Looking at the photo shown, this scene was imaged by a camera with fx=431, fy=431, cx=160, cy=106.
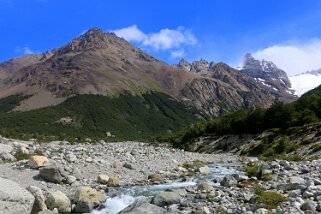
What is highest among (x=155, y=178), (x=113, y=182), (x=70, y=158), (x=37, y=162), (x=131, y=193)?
(x=70, y=158)

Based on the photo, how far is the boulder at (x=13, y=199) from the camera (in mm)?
25312

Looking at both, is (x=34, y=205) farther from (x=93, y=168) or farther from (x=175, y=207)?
(x=93, y=168)

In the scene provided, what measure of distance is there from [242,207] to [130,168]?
2367cm

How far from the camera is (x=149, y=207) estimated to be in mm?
24391

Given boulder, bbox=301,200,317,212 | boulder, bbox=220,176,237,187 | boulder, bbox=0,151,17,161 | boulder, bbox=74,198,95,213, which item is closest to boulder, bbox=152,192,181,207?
boulder, bbox=74,198,95,213

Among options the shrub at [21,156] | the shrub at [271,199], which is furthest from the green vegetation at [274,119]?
the shrub at [271,199]

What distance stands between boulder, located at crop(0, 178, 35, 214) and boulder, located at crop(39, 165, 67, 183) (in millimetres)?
9107

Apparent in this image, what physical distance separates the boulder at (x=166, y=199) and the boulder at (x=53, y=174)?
12.0 metres

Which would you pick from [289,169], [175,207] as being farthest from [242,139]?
[175,207]

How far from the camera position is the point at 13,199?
26172 millimetres

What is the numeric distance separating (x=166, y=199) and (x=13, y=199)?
30.9ft

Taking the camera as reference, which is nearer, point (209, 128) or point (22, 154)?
point (22, 154)

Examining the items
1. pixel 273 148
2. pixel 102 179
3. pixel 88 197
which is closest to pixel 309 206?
pixel 88 197

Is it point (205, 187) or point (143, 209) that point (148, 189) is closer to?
point (205, 187)
